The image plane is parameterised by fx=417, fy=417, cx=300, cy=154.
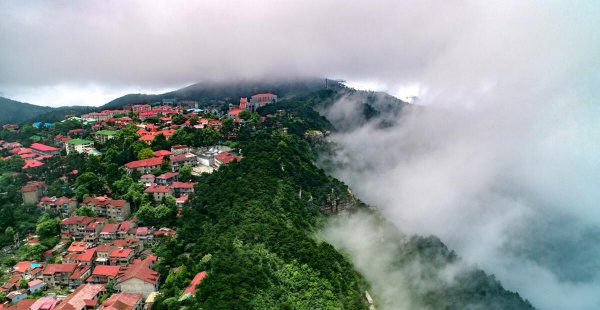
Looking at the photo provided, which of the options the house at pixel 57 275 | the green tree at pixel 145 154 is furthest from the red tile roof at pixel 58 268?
the green tree at pixel 145 154

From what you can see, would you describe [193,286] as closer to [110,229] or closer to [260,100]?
[110,229]

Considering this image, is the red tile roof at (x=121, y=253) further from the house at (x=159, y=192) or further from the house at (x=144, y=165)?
the house at (x=144, y=165)

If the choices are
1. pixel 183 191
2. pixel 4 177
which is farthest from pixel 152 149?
pixel 4 177

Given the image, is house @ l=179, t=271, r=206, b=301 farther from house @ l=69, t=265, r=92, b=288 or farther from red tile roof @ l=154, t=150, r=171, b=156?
red tile roof @ l=154, t=150, r=171, b=156

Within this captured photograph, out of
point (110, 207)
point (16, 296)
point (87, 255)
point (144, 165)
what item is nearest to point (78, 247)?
point (87, 255)

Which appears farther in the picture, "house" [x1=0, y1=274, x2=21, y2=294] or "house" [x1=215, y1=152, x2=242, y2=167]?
"house" [x1=215, y1=152, x2=242, y2=167]

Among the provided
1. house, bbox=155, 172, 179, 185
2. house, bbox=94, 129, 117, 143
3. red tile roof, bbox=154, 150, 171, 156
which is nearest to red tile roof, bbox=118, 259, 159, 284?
house, bbox=155, 172, 179, 185
